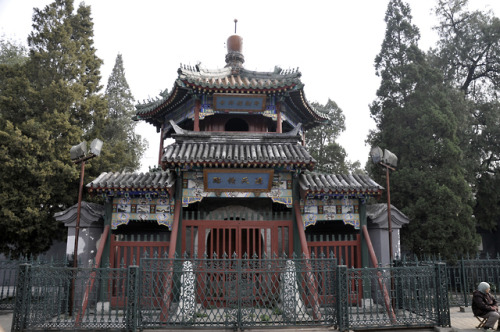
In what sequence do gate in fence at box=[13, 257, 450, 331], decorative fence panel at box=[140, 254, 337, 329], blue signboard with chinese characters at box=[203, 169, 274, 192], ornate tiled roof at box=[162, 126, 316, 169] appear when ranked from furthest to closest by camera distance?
blue signboard with chinese characters at box=[203, 169, 274, 192], ornate tiled roof at box=[162, 126, 316, 169], decorative fence panel at box=[140, 254, 337, 329], gate in fence at box=[13, 257, 450, 331]

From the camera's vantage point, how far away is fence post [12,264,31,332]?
6.81 meters

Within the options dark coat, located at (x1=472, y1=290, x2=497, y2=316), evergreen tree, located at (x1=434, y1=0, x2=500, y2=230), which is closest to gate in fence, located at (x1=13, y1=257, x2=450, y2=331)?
dark coat, located at (x1=472, y1=290, x2=497, y2=316)

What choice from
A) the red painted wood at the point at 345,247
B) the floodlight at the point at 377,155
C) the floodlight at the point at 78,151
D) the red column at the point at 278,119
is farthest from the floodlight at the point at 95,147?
the floodlight at the point at 377,155

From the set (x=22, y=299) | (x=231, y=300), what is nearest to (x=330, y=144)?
(x=231, y=300)

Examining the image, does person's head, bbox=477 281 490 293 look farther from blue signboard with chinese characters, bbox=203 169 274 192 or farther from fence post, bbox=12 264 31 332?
fence post, bbox=12 264 31 332

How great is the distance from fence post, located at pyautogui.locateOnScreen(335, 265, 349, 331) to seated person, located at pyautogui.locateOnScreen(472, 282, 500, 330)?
2753 mm

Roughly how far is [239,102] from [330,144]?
12988 millimetres

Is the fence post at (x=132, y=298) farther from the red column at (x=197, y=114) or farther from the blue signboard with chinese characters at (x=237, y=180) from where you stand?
the red column at (x=197, y=114)

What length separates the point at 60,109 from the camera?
1381cm

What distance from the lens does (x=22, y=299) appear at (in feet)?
22.5

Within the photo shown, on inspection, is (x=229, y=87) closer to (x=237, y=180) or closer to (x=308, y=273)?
(x=237, y=180)

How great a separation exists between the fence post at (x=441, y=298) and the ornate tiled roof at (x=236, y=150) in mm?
3797

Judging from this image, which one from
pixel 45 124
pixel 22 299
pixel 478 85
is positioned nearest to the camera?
pixel 22 299

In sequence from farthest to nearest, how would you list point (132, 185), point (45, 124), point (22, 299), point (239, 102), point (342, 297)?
1. point (45, 124)
2. point (239, 102)
3. point (132, 185)
4. point (342, 297)
5. point (22, 299)
